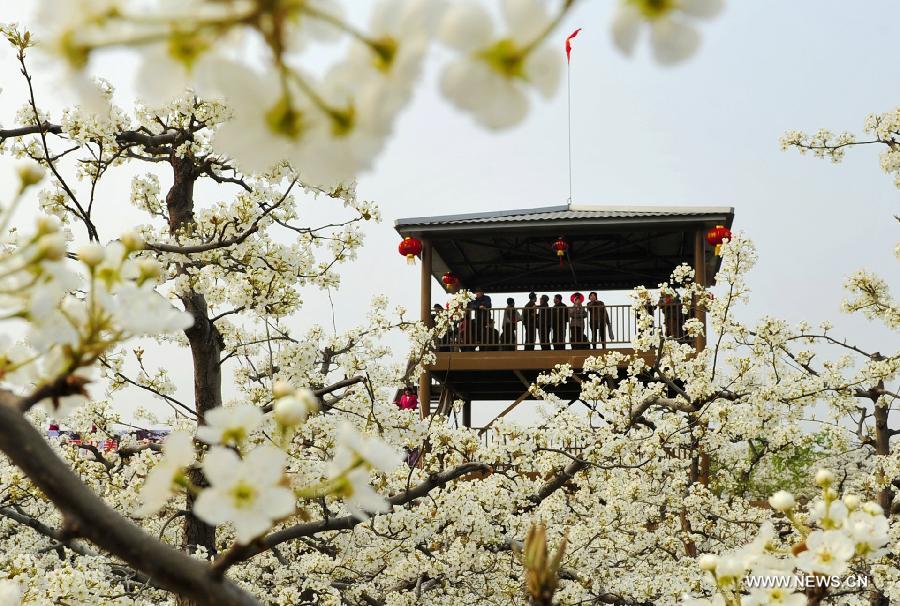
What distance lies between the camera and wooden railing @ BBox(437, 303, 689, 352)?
12.4 metres

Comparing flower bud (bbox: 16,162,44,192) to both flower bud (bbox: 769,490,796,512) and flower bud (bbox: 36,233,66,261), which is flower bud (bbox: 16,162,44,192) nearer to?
flower bud (bbox: 36,233,66,261)

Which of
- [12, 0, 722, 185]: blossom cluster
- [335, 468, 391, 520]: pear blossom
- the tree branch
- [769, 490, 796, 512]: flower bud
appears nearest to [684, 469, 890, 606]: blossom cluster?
[769, 490, 796, 512]: flower bud

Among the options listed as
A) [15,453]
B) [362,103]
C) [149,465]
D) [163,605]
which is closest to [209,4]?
[362,103]

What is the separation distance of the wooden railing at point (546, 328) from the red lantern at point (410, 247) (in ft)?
4.57

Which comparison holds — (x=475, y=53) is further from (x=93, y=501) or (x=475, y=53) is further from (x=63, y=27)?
(x=93, y=501)

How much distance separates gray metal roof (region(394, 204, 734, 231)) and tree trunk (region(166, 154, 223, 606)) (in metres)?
6.58

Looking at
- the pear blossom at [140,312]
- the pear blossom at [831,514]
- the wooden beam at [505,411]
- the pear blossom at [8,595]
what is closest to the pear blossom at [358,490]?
the pear blossom at [140,312]

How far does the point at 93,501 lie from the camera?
72cm

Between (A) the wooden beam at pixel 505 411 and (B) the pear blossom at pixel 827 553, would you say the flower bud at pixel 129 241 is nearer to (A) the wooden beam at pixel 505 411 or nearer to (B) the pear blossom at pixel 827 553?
(B) the pear blossom at pixel 827 553

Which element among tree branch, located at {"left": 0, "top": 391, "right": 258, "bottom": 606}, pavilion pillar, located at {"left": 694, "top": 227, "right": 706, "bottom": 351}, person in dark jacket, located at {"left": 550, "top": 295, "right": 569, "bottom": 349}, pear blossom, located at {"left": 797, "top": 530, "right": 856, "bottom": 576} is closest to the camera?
tree branch, located at {"left": 0, "top": 391, "right": 258, "bottom": 606}

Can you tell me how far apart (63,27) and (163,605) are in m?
5.60

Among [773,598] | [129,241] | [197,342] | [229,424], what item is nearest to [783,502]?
[773,598]

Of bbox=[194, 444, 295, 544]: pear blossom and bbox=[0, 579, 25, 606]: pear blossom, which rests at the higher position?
bbox=[194, 444, 295, 544]: pear blossom

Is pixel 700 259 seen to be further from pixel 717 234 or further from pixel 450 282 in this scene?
pixel 450 282
